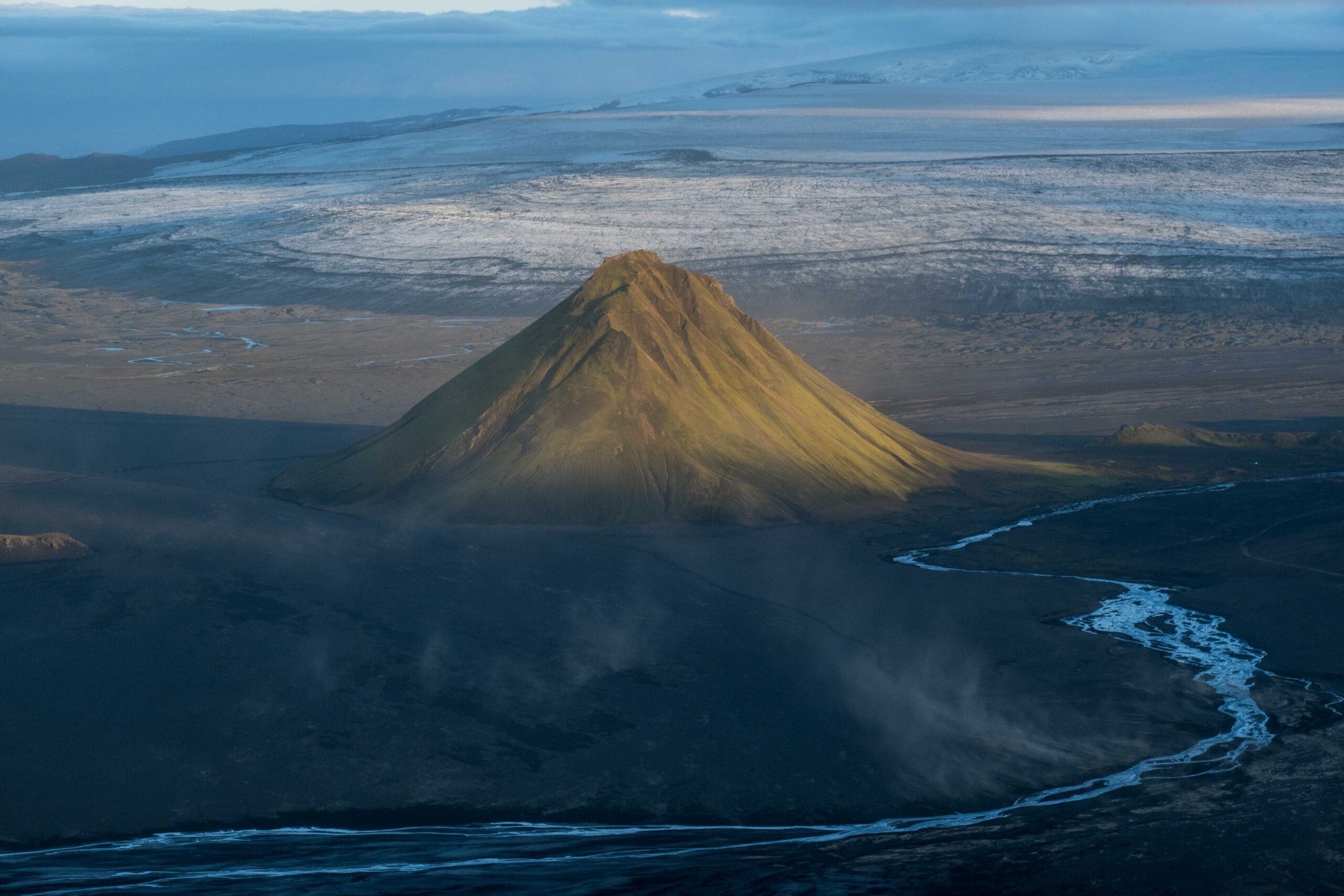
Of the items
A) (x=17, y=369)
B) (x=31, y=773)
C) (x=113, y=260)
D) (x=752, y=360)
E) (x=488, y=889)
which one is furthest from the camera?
(x=113, y=260)

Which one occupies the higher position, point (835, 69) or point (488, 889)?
point (835, 69)

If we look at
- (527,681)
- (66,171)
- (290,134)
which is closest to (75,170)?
(66,171)

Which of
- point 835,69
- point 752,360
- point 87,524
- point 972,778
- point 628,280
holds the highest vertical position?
point 835,69

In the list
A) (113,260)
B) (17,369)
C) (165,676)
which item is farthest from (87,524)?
(113,260)

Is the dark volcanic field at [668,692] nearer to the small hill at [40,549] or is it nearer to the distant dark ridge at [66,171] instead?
the small hill at [40,549]

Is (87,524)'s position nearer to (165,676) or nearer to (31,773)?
(165,676)

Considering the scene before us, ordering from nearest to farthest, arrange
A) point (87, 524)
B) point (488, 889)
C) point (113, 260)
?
point (488, 889), point (87, 524), point (113, 260)

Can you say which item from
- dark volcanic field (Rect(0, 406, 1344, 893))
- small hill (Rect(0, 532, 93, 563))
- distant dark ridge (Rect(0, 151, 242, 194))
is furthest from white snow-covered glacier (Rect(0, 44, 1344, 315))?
small hill (Rect(0, 532, 93, 563))
